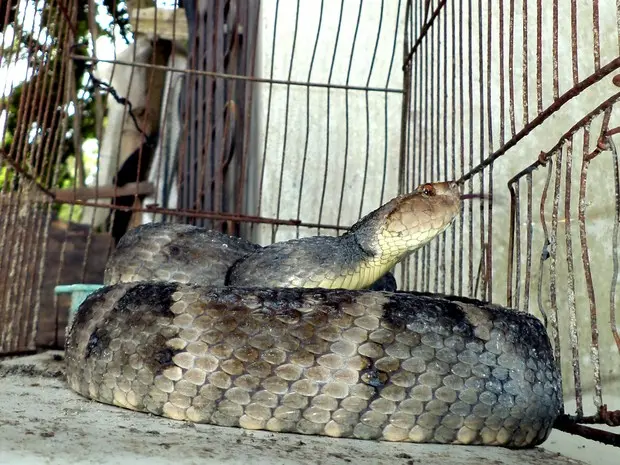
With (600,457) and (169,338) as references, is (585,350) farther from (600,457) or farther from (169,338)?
(169,338)

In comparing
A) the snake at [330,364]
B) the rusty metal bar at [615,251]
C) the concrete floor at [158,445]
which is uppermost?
the rusty metal bar at [615,251]

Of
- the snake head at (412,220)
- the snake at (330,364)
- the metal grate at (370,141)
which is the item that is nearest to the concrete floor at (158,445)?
the snake at (330,364)

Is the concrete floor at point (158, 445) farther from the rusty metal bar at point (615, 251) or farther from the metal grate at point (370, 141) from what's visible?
the metal grate at point (370, 141)

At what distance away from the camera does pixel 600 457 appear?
3000 millimetres

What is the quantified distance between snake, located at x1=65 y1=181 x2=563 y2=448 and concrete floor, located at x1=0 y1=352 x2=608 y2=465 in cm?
6

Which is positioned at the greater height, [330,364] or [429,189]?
[429,189]

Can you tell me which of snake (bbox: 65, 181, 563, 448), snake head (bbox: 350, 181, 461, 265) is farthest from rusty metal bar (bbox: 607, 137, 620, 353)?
snake head (bbox: 350, 181, 461, 265)

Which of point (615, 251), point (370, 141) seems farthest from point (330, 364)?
point (370, 141)

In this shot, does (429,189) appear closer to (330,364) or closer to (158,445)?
(330,364)

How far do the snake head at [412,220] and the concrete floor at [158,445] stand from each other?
0.96 metres

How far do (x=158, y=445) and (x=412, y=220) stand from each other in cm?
149

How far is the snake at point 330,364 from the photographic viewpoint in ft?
7.16

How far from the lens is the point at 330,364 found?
220cm

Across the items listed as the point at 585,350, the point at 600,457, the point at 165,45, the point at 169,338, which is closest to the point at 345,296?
the point at 169,338
